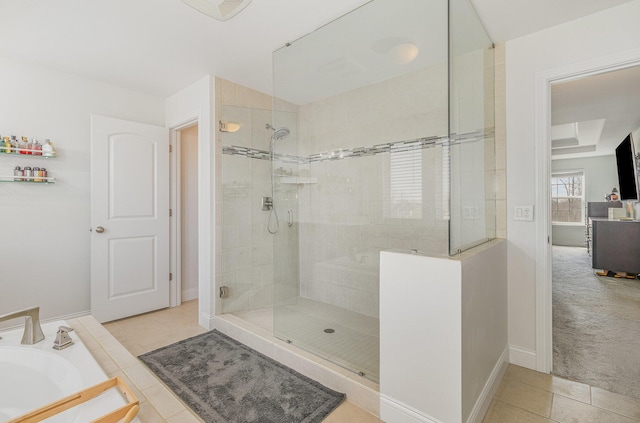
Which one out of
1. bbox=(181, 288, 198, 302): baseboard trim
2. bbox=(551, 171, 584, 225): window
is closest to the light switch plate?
bbox=(181, 288, 198, 302): baseboard trim

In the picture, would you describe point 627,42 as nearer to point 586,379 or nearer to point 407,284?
point 407,284

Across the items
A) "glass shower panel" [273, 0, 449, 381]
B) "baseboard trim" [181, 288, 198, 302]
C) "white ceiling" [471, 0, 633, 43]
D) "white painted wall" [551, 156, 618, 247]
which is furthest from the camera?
"white painted wall" [551, 156, 618, 247]

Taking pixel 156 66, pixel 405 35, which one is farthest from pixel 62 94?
pixel 405 35

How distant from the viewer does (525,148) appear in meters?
2.14

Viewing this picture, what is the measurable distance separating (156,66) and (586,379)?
410cm

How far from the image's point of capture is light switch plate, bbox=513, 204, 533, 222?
2.11m

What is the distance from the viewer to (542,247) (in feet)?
6.79

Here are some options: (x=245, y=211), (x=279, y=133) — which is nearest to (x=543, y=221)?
(x=279, y=133)

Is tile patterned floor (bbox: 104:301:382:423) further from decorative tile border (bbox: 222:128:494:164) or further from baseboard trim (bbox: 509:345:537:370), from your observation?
baseboard trim (bbox: 509:345:537:370)

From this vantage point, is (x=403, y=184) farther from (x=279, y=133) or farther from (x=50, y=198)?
(x=50, y=198)

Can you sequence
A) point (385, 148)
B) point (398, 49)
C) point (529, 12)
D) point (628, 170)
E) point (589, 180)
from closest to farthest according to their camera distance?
point (529, 12)
point (398, 49)
point (385, 148)
point (628, 170)
point (589, 180)

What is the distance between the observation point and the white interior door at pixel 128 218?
2.93 metres

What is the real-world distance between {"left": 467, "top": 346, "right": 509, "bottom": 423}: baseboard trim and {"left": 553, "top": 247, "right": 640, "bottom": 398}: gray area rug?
36 cm

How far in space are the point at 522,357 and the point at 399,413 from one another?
1.23 m
